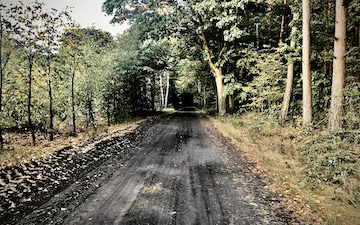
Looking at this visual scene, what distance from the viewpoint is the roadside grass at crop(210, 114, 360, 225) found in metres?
3.57

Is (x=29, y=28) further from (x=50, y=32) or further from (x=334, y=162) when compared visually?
(x=334, y=162)

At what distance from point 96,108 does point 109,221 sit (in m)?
11.9

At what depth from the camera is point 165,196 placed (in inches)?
156

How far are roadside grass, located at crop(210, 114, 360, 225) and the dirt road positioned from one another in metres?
0.67

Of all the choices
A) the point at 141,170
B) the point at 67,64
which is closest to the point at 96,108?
the point at 67,64

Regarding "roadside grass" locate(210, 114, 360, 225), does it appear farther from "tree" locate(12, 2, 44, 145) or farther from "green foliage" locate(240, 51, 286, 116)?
"tree" locate(12, 2, 44, 145)

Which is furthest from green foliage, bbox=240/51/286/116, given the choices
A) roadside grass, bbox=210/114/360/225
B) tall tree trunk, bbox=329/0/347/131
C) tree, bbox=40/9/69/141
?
tree, bbox=40/9/69/141

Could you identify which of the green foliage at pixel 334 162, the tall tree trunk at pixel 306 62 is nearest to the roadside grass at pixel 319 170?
the green foliage at pixel 334 162

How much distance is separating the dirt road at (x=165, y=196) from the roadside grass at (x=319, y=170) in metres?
0.67

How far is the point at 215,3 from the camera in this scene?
11.2 m

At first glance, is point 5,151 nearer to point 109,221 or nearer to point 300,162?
point 109,221

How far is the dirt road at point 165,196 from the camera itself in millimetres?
3303

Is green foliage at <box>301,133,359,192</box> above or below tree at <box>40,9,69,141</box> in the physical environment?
below

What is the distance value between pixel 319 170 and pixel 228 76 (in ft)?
37.5
